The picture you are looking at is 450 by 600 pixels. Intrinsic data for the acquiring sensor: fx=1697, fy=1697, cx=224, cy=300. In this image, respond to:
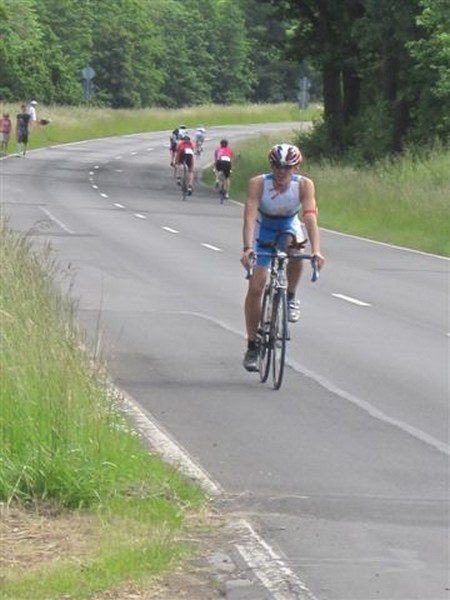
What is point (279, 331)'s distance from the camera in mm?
12445

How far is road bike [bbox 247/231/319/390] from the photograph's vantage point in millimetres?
12312

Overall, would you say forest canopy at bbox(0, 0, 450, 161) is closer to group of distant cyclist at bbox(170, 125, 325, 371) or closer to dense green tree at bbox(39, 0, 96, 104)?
dense green tree at bbox(39, 0, 96, 104)

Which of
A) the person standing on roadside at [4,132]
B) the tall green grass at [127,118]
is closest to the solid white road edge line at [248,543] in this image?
the person standing on roadside at [4,132]

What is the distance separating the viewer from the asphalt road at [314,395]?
26.1 ft

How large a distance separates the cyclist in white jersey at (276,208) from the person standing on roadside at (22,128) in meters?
50.1

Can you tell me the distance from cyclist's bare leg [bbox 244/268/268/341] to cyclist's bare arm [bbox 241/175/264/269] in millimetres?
278

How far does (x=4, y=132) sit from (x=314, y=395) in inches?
2072

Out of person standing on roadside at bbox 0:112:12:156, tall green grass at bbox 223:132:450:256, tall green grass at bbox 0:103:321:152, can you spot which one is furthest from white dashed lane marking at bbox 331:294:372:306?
tall green grass at bbox 0:103:321:152

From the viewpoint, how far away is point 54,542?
7.41m

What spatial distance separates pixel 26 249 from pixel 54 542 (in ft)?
19.6

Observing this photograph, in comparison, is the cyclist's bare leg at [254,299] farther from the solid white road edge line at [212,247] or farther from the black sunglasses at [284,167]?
the solid white road edge line at [212,247]

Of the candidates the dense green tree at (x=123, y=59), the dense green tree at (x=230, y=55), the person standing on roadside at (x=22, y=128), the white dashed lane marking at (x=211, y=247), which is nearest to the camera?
the white dashed lane marking at (x=211, y=247)

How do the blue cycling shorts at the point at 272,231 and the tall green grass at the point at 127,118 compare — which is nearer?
the blue cycling shorts at the point at 272,231

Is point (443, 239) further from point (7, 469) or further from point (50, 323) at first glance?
point (7, 469)
